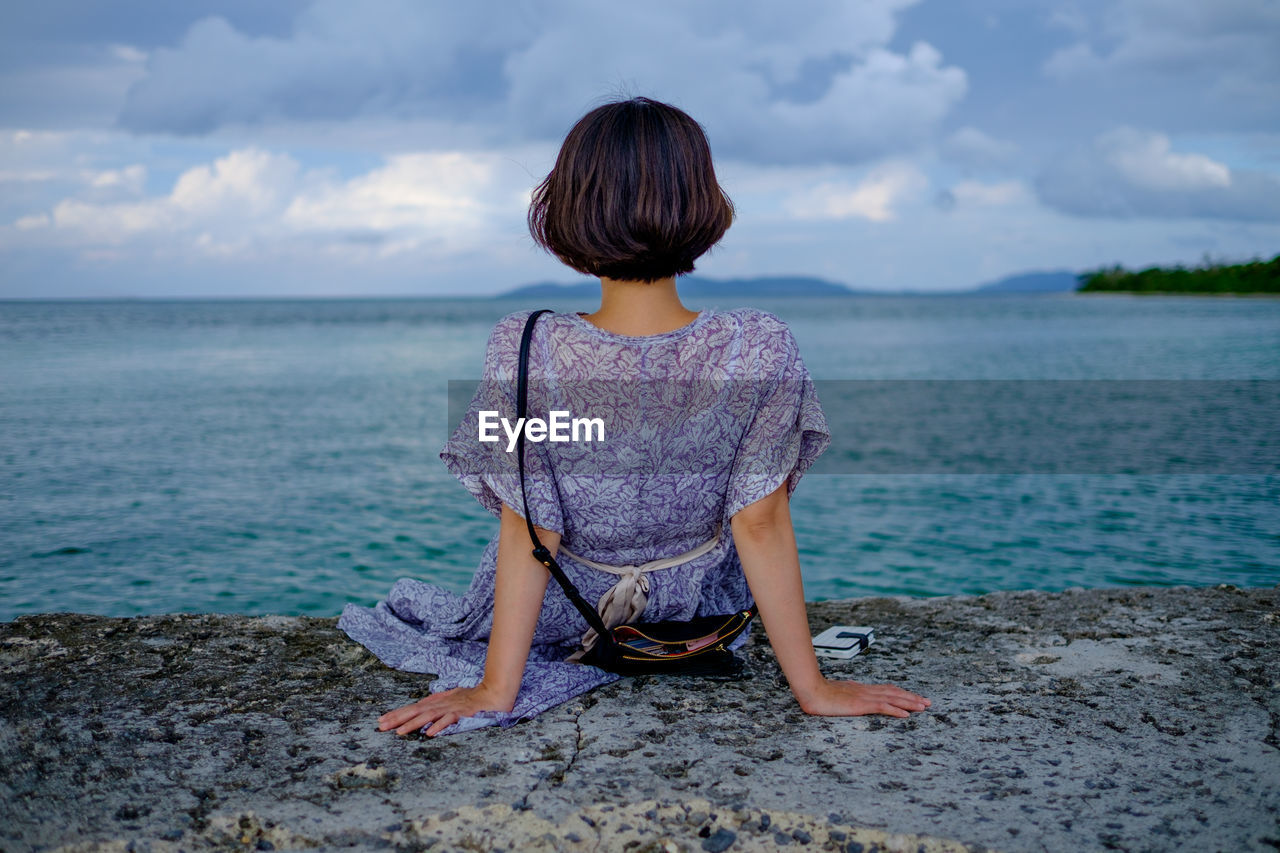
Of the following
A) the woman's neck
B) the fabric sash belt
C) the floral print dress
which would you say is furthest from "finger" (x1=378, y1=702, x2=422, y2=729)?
the woman's neck

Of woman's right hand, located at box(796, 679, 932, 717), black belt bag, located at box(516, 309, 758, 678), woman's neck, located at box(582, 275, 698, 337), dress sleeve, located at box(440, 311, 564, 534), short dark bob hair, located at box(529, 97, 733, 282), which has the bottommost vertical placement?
woman's right hand, located at box(796, 679, 932, 717)

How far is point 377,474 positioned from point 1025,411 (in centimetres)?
1100

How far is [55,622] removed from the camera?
122 inches

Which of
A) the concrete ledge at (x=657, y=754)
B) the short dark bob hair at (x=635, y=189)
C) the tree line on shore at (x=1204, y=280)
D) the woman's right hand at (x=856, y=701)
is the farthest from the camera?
the tree line on shore at (x=1204, y=280)

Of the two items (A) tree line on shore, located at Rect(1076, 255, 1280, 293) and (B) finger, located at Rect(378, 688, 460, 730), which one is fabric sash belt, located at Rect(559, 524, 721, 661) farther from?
(A) tree line on shore, located at Rect(1076, 255, 1280, 293)

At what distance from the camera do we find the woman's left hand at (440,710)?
7.47 ft

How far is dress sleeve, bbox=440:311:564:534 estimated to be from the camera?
233cm

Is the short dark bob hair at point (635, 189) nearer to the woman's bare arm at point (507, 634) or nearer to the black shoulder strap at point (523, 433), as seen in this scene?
the black shoulder strap at point (523, 433)

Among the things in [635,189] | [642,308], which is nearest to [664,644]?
[642,308]

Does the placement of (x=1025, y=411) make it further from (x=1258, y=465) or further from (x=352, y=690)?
(x=352, y=690)

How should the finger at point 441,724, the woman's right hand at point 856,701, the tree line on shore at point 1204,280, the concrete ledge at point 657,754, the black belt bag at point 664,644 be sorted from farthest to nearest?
the tree line on shore at point 1204,280
the black belt bag at point 664,644
the woman's right hand at point 856,701
the finger at point 441,724
the concrete ledge at point 657,754

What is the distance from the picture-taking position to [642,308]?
91.6 inches

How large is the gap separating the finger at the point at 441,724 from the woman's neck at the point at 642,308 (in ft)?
3.39

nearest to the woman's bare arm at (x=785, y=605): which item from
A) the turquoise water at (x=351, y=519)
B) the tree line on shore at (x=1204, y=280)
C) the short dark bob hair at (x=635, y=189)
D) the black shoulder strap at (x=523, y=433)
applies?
the black shoulder strap at (x=523, y=433)
